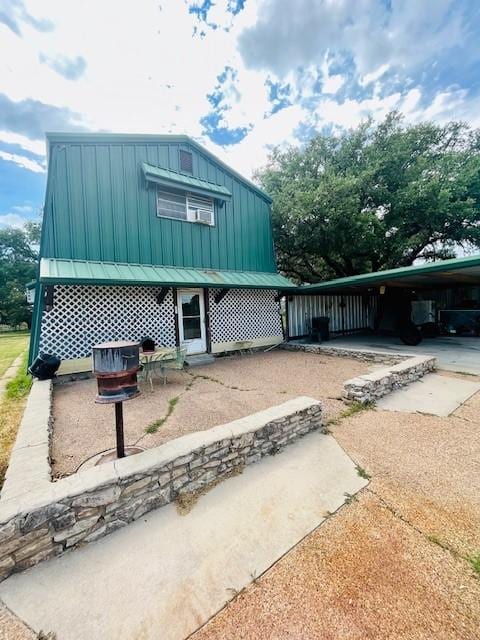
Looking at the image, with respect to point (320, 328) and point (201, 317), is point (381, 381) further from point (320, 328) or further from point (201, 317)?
point (320, 328)

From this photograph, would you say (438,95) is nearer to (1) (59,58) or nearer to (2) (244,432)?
(1) (59,58)

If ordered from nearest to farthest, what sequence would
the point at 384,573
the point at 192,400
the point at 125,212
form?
the point at 384,573 → the point at 192,400 → the point at 125,212

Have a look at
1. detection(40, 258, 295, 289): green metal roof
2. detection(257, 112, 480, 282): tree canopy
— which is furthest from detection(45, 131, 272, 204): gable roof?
detection(257, 112, 480, 282): tree canopy

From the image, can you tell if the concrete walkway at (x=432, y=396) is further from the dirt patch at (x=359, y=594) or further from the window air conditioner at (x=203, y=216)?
the window air conditioner at (x=203, y=216)

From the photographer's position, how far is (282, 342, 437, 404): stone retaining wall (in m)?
4.52

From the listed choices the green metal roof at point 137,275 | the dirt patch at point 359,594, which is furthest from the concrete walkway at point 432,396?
the green metal roof at point 137,275

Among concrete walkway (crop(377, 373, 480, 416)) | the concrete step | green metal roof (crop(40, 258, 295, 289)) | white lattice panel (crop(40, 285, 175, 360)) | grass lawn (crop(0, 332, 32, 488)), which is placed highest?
green metal roof (crop(40, 258, 295, 289))

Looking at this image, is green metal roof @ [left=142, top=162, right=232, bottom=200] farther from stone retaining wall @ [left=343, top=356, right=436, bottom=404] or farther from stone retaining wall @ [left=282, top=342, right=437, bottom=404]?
stone retaining wall @ [left=343, top=356, right=436, bottom=404]

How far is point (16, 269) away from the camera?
26.5m

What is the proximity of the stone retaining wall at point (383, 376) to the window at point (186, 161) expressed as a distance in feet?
25.6

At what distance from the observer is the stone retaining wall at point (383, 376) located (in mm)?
4523

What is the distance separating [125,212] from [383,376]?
7.51 metres

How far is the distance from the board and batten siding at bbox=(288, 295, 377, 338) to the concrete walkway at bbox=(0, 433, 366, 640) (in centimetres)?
855

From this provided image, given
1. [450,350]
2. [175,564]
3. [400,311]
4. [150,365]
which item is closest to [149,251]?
[150,365]
